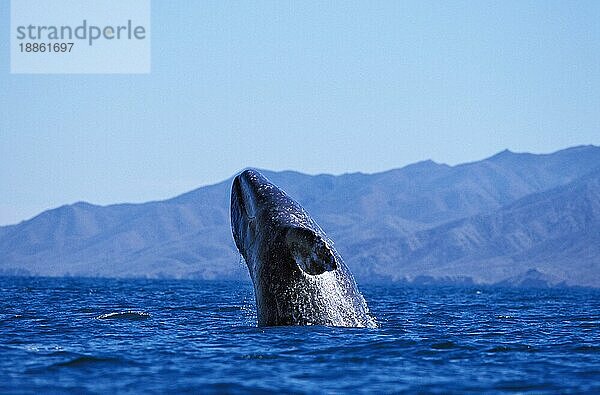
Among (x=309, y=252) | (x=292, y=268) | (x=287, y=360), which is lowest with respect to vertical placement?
(x=287, y=360)

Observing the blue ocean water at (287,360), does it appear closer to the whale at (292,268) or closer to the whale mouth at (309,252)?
the whale at (292,268)

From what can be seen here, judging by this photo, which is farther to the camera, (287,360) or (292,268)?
(292,268)

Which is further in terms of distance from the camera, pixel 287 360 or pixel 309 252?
pixel 309 252

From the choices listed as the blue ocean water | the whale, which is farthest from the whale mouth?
the blue ocean water

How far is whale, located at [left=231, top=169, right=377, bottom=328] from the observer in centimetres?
1229

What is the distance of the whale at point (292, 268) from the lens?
40.3 ft

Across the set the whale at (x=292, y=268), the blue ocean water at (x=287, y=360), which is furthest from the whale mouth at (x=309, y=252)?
A: the blue ocean water at (x=287, y=360)

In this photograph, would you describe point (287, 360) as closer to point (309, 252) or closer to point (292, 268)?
point (292, 268)

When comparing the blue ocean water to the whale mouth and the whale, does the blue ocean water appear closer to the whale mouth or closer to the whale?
the whale

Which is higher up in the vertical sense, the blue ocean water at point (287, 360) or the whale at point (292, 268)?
the whale at point (292, 268)

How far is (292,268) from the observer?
12297mm

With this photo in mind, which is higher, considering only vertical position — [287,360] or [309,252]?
[309,252]

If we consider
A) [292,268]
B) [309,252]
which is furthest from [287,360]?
[309,252]

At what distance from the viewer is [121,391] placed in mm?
9062
